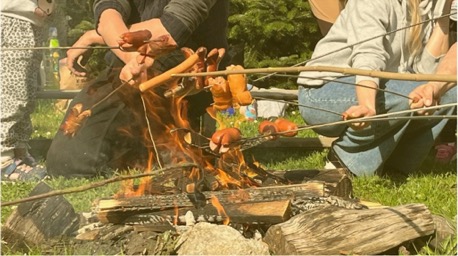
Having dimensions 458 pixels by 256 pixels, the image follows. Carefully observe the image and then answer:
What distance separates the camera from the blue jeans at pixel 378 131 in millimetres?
3273

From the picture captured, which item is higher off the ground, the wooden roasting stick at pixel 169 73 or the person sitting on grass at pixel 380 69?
the wooden roasting stick at pixel 169 73

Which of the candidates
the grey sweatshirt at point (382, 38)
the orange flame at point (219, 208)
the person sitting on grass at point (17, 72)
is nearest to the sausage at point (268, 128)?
the orange flame at point (219, 208)

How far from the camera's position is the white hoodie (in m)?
3.87

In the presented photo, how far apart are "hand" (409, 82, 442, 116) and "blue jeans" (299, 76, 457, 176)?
0.62 feet

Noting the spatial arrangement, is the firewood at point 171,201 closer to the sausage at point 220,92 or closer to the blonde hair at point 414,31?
the sausage at point 220,92

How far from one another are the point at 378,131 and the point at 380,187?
0.73 feet

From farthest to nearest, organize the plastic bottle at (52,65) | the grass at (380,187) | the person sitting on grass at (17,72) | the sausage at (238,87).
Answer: the plastic bottle at (52,65), the person sitting on grass at (17,72), the grass at (380,187), the sausage at (238,87)

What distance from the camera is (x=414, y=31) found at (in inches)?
129

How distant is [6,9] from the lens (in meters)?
3.87

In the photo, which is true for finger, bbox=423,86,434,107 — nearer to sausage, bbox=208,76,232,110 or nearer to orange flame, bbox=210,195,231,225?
sausage, bbox=208,76,232,110

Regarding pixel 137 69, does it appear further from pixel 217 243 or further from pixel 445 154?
pixel 445 154

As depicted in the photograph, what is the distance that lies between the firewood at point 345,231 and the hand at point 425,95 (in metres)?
0.68

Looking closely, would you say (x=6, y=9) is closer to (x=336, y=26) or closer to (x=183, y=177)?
(x=336, y=26)

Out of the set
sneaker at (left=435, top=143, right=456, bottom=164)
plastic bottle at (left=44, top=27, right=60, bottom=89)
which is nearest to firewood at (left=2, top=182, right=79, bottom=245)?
sneaker at (left=435, top=143, right=456, bottom=164)
